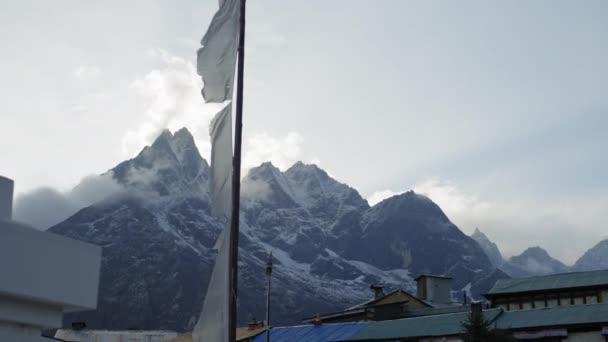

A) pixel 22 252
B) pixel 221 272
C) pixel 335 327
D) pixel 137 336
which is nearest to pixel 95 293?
pixel 22 252

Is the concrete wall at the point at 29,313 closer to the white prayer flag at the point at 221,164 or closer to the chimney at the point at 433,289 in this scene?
the white prayer flag at the point at 221,164

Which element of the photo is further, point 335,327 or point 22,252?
point 335,327

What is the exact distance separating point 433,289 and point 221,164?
78.7 metres

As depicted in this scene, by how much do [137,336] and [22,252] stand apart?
6973 cm

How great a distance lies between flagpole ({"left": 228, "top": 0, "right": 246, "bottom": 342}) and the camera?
8297 millimetres

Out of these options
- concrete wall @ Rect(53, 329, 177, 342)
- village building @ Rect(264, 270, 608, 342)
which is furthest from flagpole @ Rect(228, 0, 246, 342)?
concrete wall @ Rect(53, 329, 177, 342)

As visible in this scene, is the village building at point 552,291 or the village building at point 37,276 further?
the village building at point 552,291

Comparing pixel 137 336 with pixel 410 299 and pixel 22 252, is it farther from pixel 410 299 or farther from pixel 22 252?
pixel 22 252

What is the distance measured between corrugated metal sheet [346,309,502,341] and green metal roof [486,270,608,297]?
7.43 meters

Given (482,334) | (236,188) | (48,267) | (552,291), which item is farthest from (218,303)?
(552,291)

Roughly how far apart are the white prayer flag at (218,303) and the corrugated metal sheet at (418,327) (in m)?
36.0

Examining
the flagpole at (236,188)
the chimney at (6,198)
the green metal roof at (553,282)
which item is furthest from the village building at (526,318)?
the chimney at (6,198)

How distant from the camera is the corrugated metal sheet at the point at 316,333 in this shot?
5007 cm

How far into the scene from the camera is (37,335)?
631cm
